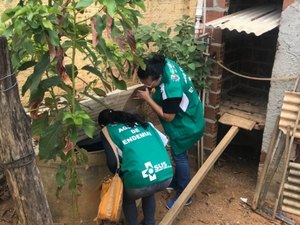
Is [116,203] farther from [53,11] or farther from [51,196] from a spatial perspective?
[53,11]

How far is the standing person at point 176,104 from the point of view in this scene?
3.48 metres

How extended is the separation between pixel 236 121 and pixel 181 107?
85 centimetres

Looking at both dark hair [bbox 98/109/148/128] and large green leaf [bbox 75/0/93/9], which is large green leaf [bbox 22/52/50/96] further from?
dark hair [bbox 98/109/148/128]

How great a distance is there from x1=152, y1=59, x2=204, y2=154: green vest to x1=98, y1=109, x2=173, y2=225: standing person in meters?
0.50

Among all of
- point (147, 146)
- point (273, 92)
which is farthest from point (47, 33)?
point (273, 92)

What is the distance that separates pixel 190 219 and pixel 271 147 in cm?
110

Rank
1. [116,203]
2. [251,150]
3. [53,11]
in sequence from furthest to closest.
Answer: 1. [251,150]
2. [116,203]
3. [53,11]

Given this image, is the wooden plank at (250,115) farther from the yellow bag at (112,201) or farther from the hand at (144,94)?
the yellow bag at (112,201)

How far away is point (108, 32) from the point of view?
194 cm

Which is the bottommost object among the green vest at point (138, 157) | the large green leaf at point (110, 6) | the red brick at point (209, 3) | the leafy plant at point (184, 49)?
the green vest at point (138, 157)

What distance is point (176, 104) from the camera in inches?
138

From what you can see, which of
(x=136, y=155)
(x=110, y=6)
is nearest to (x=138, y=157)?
(x=136, y=155)

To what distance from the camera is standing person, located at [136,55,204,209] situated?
11.4 feet

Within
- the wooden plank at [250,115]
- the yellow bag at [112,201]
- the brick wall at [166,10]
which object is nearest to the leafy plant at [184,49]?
the wooden plank at [250,115]
